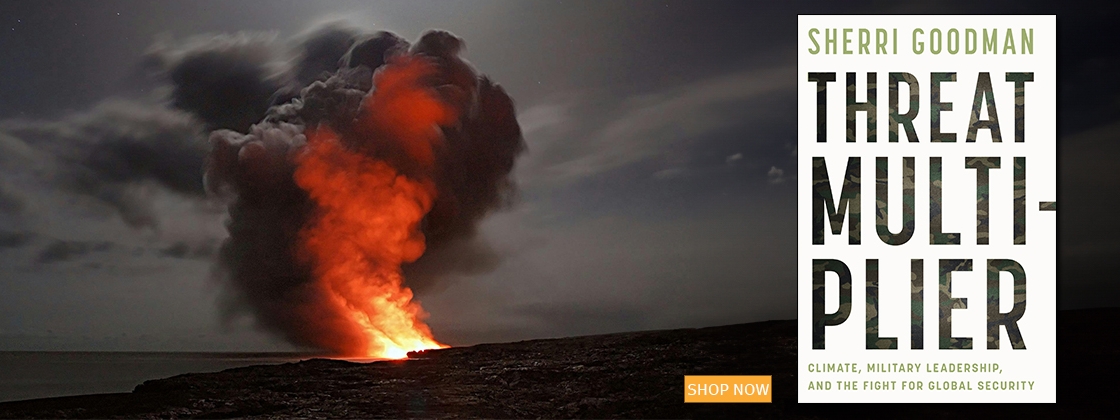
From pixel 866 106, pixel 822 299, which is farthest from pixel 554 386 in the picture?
pixel 866 106

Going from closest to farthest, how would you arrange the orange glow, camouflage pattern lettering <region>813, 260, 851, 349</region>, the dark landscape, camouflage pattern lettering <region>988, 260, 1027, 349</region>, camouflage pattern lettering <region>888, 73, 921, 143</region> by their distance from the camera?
camouflage pattern lettering <region>988, 260, 1027, 349</region>, camouflage pattern lettering <region>888, 73, 921, 143</region>, camouflage pattern lettering <region>813, 260, 851, 349</region>, the dark landscape, the orange glow

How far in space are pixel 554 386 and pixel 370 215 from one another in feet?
20.0

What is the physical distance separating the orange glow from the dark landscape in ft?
5.47

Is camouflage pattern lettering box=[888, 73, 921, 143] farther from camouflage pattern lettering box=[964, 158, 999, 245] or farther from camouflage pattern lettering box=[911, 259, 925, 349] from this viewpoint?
camouflage pattern lettering box=[911, 259, 925, 349]

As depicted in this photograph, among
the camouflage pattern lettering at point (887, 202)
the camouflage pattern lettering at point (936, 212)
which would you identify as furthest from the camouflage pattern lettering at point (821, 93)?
the camouflage pattern lettering at point (936, 212)

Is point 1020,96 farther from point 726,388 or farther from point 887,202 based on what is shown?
point 726,388

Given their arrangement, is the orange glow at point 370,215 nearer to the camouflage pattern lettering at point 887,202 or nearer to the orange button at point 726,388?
the orange button at point 726,388

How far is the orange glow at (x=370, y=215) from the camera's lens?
648 inches

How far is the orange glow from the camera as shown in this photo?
1645cm

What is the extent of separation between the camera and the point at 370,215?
17.0m

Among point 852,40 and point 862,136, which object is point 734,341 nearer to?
point 862,136

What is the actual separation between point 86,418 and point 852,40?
1271cm

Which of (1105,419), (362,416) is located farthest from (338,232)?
(1105,419)

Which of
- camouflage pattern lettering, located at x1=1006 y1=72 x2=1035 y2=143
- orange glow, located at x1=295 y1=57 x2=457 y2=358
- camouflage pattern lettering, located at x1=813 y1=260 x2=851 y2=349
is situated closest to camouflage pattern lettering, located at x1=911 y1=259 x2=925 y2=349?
camouflage pattern lettering, located at x1=813 y1=260 x2=851 y2=349
